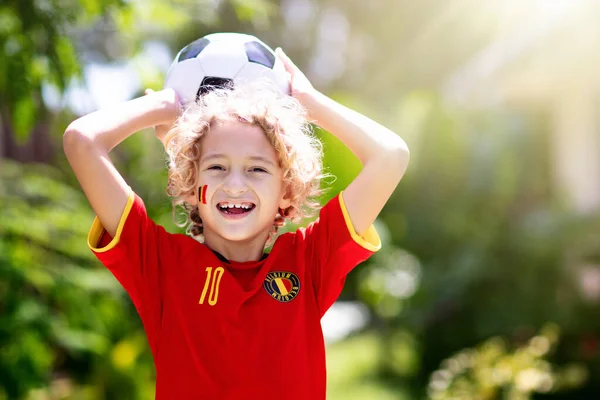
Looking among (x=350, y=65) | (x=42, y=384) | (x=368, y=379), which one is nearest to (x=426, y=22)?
(x=350, y=65)

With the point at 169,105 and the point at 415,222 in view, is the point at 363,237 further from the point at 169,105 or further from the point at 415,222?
the point at 415,222

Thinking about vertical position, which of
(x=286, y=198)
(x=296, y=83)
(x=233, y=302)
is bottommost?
(x=233, y=302)

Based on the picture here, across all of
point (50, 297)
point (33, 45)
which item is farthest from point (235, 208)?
point (50, 297)

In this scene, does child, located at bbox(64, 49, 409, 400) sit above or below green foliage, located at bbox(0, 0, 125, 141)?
below

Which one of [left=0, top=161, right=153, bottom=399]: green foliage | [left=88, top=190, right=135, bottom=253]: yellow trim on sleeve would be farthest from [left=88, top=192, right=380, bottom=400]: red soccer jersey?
[left=0, top=161, right=153, bottom=399]: green foliage

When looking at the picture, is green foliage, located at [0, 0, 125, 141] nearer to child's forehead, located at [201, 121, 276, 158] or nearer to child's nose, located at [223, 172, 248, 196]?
child's forehead, located at [201, 121, 276, 158]

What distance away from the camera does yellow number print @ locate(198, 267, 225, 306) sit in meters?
2.06

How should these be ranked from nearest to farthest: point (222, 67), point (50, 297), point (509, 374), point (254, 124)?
point (254, 124)
point (222, 67)
point (50, 297)
point (509, 374)

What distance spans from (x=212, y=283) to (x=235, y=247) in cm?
17

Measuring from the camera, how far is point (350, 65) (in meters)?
26.3

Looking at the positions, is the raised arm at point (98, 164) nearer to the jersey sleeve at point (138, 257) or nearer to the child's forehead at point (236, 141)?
the jersey sleeve at point (138, 257)

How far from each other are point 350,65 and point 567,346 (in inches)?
810

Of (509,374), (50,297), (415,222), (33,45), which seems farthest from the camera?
(415,222)

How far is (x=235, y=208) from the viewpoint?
211 cm
